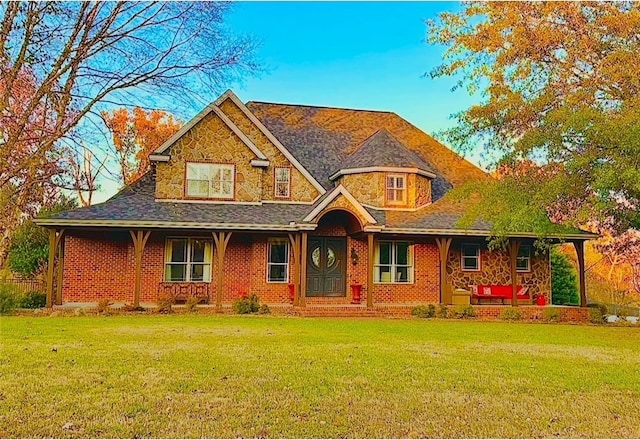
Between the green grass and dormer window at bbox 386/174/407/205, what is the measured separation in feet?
30.3

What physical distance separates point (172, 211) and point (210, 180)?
6.68ft

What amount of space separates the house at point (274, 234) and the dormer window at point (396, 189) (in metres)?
0.04

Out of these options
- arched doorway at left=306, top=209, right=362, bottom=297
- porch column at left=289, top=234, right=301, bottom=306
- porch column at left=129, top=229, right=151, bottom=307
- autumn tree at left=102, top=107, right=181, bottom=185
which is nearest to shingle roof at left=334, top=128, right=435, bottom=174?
arched doorway at left=306, top=209, right=362, bottom=297

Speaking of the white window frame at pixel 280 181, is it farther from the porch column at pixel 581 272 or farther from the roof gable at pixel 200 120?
the porch column at pixel 581 272

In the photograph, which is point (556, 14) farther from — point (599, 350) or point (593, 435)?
point (593, 435)

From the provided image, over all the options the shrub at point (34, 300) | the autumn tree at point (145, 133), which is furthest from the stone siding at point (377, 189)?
the autumn tree at point (145, 133)

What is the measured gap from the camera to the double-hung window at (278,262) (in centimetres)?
1966

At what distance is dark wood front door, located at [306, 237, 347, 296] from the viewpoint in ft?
65.0

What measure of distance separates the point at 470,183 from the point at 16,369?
12.3 m

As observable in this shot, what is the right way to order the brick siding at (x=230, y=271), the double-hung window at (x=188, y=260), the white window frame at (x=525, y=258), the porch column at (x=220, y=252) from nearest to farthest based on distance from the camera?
the porch column at (x=220, y=252) → the brick siding at (x=230, y=271) → the double-hung window at (x=188, y=260) → the white window frame at (x=525, y=258)

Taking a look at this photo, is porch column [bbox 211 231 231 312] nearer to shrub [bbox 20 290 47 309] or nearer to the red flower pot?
the red flower pot

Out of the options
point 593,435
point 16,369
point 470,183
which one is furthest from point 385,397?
point 470,183

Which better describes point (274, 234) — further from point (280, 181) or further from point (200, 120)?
point (200, 120)

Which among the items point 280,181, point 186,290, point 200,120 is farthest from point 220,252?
point 200,120
